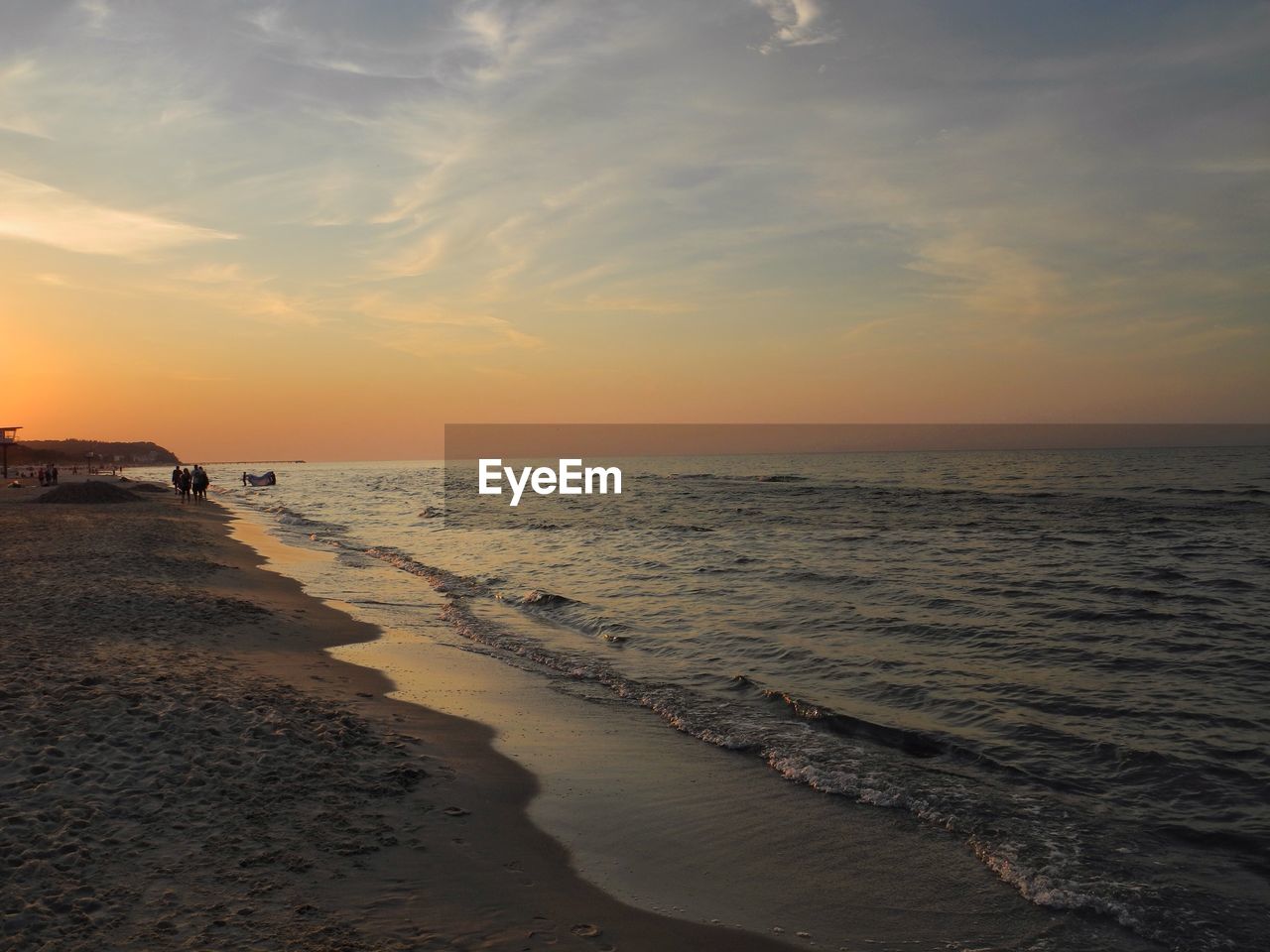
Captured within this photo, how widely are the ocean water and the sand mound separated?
70.2 ft

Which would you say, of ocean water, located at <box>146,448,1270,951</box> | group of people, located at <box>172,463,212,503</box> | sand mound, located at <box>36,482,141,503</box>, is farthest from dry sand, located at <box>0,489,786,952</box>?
group of people, located at <box>172,463,212,503</box>

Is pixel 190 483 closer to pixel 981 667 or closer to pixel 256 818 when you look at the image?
pixel 981 667

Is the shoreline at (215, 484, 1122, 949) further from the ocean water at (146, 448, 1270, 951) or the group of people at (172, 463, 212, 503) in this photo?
the group of people at (172, 463, 212, 503)

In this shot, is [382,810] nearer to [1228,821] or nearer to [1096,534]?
[1228,821]

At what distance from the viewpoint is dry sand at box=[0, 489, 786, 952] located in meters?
5.21

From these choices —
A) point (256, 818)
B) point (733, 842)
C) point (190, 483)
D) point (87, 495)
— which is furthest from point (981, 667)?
point (190, 483)

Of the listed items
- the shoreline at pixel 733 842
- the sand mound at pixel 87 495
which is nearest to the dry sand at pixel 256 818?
the shoreline at pixel 733 842

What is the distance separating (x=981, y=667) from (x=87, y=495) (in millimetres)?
50141

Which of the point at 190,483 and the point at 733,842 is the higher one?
the point at 190,483

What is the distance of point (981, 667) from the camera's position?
13.7m

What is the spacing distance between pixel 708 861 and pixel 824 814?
1813 millimetres

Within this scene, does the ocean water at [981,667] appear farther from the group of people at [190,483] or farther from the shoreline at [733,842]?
the group of people at [190,483]

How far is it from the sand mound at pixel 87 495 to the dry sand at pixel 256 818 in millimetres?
39040

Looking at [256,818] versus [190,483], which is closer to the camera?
[256,818]
